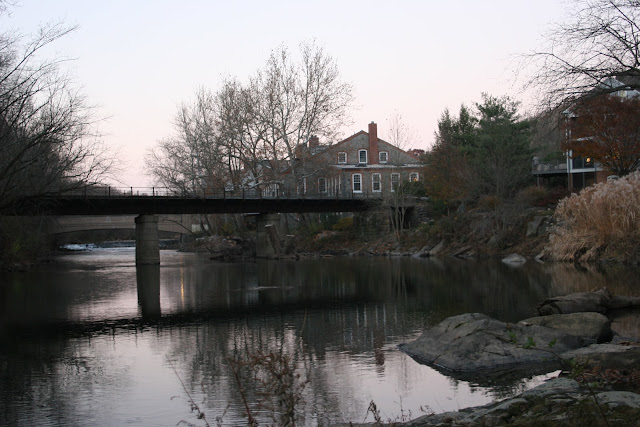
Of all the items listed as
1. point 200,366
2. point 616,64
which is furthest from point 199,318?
point 616,64

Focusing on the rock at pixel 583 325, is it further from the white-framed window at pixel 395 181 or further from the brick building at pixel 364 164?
the brick building at pixel 364 164

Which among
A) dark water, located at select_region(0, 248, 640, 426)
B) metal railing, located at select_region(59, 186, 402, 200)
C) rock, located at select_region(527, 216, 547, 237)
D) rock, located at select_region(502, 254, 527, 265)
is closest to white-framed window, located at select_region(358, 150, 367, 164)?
metal railing, located at select_region(59, 186, 402, 200)

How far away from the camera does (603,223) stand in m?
36.4

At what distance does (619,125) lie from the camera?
44969 millimetres

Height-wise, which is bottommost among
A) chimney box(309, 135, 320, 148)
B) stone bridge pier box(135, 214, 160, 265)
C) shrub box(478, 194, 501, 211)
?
stone bridge pier box(135, 214, 160, 265)

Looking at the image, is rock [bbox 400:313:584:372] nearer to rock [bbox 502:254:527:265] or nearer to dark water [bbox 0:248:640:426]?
dark water [bbox 0:248:640:426]

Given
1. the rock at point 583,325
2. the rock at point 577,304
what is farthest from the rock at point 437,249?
the rock at point 583,325

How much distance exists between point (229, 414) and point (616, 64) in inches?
428

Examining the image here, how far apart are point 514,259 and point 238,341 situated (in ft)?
108

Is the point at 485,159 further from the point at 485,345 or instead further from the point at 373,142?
the point at 485,345

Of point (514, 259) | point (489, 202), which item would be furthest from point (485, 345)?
point (489, 202)

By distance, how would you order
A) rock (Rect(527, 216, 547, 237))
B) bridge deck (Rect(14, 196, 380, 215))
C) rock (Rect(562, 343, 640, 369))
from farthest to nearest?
bridge deck (Rect(14, 196, 380, 215)), rock (Rect(527, 216, 547, 237)), rock (Rect(562, 343, 640, 369))

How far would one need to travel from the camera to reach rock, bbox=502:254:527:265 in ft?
147

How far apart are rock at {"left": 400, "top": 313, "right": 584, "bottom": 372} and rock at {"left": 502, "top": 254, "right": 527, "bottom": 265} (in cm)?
3069
